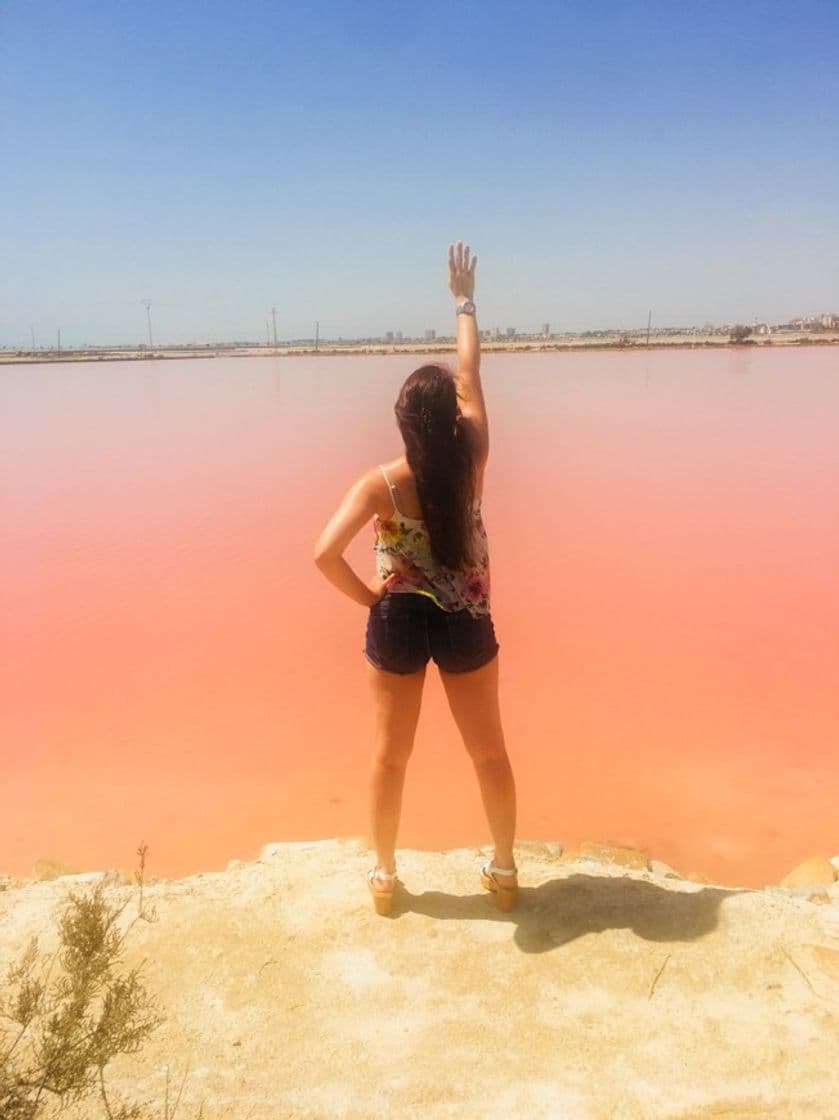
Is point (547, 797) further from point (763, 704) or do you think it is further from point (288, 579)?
point (288, 579)

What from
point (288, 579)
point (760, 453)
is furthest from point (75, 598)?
point (760, 453)

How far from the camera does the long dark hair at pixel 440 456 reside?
2.23m

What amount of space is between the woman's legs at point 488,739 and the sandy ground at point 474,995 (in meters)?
0.29

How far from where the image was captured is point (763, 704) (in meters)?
4.84

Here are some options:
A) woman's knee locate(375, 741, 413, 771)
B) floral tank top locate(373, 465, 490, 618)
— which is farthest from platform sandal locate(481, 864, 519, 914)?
floral tank top locate(373, 465, 490, 618)

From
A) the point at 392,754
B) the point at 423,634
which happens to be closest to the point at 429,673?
the point at 392,754

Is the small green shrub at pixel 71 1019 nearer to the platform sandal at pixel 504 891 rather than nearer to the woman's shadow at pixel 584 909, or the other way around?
the woman's shadow at pixel 584 909

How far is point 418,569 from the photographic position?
2324mm

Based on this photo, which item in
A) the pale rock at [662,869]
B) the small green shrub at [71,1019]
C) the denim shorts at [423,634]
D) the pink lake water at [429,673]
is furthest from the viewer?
the pink lake water at [429,673]

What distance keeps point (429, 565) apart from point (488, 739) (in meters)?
0.56

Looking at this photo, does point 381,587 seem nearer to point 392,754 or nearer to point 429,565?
point 429,565

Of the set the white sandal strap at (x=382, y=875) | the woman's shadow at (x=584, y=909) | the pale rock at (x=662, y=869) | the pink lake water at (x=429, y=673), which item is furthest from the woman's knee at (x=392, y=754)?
the pink lake water at (x=429, y=673)

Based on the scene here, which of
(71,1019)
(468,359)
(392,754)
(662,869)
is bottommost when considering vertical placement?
(662,869)

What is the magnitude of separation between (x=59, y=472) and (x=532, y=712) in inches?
371
